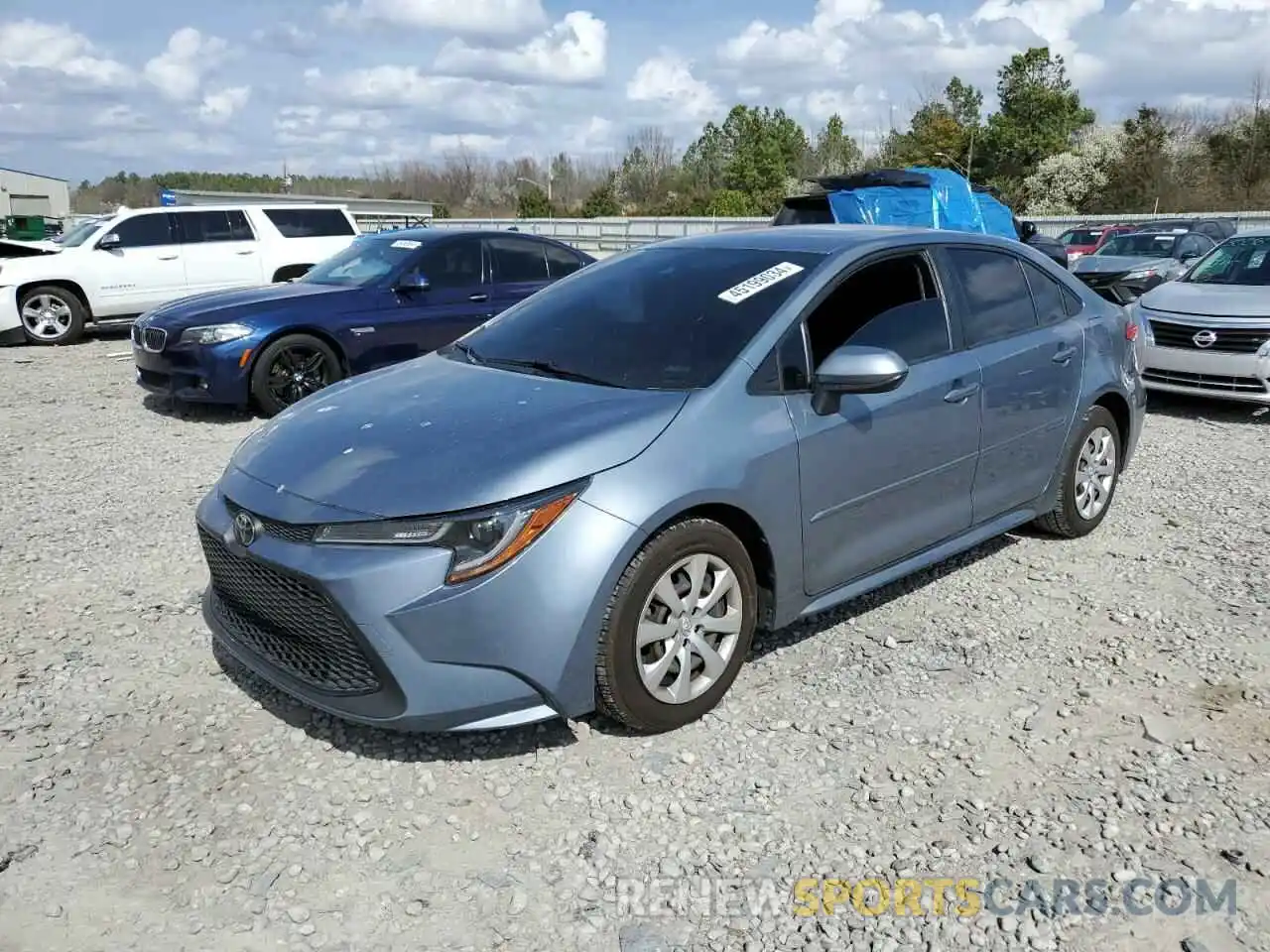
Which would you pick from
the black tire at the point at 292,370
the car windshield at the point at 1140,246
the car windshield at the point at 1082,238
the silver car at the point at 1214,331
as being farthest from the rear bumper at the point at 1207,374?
the car windshield at the point at 1082,238

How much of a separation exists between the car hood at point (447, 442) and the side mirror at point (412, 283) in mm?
4543

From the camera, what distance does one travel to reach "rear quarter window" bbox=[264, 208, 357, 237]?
13648mm

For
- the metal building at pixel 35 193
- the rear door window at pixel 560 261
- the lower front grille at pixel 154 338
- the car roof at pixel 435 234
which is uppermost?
the metal building at pixel 35 193

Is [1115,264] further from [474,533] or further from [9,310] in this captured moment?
[9,310]

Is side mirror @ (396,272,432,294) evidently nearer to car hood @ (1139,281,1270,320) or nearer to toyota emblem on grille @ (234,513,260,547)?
toyota emblem on grille @ (234,513,260,547)

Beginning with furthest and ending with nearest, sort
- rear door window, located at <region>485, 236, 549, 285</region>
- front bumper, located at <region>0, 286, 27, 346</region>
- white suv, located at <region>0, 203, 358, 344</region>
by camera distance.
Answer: white suv, located at <region>0, 203, 358, 344</region>
front bumper, located at <region>0, 286, 27, 346</region>
rear door window, located at <region>485, 236, 549, 285</region>

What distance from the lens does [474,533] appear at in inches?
114

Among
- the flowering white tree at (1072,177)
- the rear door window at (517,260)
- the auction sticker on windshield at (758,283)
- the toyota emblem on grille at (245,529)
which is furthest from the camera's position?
the flowering white tree at (1072,177)

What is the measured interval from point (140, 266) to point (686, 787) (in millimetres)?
12473

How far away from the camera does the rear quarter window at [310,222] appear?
44.8ft

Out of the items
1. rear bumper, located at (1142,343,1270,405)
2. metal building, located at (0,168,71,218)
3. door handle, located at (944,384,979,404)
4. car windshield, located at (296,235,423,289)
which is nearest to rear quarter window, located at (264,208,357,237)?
car windshield, located at (296,235,423,289)

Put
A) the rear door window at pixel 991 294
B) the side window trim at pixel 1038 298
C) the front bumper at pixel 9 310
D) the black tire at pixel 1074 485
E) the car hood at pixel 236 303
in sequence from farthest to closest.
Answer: the front bumper at pixel 9 310 → the car hood at pixel 236 303 → the black tire at pixel 1074 485 → the side window trim at pixel 1038 298 → the rear door window at pixel 991 294

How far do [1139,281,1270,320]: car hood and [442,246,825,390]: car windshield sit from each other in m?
5.93

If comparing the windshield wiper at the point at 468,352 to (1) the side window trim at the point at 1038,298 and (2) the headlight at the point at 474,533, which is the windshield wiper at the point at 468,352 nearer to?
(2) the headlight at the point at 474,533
